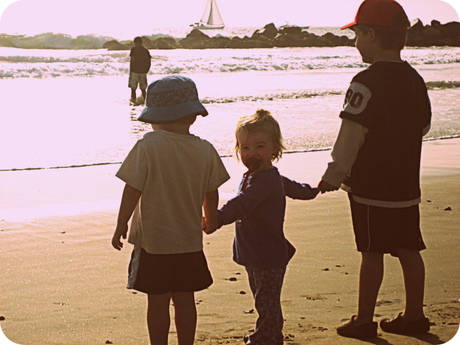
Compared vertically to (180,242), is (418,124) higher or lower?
higher

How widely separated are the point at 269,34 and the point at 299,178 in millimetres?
39390

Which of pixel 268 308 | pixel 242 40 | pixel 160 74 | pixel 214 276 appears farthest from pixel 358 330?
pixel 242 40

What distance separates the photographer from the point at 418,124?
423cm

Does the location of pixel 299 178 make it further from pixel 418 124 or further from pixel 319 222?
pixel 418 124

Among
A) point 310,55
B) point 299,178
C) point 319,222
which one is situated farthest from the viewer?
point 310,55

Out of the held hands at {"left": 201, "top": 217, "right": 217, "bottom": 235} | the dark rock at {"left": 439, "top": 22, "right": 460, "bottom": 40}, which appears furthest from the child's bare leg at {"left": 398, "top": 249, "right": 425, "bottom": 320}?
the dark rock at {"left": 439, "top": 22, "right": 460, "bottom": 40}

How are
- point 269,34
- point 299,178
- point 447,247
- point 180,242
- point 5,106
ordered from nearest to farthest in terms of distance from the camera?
point 180,242 < point 447,247 < point 299,178 < point 5,106 < point 269,34

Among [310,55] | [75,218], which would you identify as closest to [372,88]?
[75,218]

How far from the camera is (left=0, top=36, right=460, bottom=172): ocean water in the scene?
11.8 metres

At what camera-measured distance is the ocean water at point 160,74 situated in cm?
1176

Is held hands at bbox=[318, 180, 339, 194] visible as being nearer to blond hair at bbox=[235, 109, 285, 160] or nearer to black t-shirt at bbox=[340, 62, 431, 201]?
black t-shirt at bbox=[340, 62, 431, 201]

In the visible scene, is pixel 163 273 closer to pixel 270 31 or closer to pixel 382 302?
pixel 382 302

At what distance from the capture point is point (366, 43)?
13.9 feet

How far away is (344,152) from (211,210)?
0.68 meters
